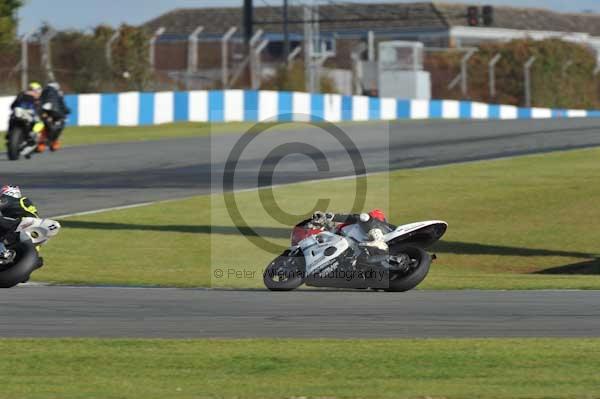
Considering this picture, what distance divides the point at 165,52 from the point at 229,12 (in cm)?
3195

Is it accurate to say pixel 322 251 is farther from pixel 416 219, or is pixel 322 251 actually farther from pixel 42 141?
pixel 42 141

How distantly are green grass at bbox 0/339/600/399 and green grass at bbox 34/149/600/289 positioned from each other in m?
4.28

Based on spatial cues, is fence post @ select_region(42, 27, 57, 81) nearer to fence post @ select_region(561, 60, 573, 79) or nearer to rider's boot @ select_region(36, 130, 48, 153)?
rider's boot @ select_region(36, 130, 48, 153)

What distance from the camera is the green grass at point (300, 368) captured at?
7.35m

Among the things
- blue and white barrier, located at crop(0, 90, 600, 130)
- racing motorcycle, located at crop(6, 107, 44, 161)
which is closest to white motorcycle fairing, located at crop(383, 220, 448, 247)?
racing motorcycle, located at crop(6, 107, 44, 161)

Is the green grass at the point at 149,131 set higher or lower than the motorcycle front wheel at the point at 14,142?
lower

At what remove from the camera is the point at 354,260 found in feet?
39.3

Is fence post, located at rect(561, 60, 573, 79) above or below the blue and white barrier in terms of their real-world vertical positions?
above

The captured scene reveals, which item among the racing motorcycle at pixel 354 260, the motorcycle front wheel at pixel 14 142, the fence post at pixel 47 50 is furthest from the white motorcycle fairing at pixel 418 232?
the fence post at pixel 47 50

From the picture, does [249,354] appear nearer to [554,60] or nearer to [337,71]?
[337,71]

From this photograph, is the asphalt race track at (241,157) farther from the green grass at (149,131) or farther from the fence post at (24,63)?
the fence post at (24,63)

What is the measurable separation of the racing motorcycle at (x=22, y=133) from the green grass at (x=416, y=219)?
16.9 feet

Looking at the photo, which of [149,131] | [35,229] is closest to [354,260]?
[35,229]

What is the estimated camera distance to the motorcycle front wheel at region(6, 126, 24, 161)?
26.2 meters
